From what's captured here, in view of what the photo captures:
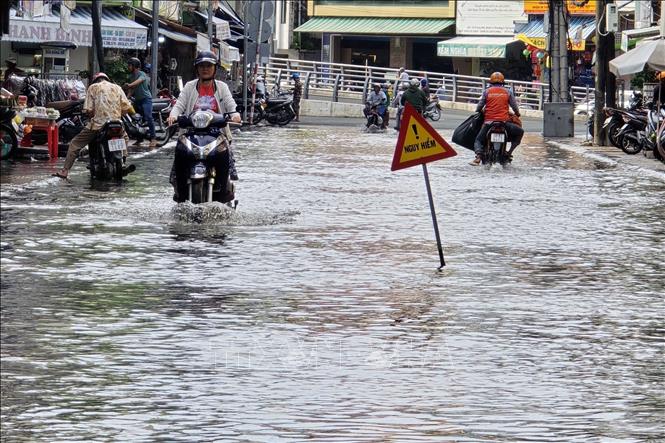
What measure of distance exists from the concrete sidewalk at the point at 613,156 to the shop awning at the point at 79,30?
10601 mm

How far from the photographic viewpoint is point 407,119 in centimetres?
1531

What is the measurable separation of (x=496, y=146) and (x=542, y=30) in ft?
160

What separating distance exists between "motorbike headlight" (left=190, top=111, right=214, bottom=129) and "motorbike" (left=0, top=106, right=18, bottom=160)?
1030cm

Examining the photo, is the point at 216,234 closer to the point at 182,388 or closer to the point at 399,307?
the point at 399,307

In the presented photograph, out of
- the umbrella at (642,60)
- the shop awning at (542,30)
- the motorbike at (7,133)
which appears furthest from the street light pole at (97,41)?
the shop awning at (542,30)

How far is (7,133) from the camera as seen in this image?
28203 millimetres

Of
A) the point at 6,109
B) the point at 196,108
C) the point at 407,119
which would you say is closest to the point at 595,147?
the point at 6,109

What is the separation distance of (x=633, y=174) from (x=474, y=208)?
9478mm

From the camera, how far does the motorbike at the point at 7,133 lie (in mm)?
28047

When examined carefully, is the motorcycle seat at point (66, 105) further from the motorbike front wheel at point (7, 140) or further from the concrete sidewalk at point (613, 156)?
the concrete sidewalk at point (613, 156)

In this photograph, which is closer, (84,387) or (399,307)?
(84,387)

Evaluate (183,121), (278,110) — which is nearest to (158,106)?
(278,110)

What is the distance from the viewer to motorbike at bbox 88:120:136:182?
942 inches

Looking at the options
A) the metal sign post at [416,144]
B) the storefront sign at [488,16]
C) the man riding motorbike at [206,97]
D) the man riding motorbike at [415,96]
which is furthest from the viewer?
the storefront sign at [488,16]
